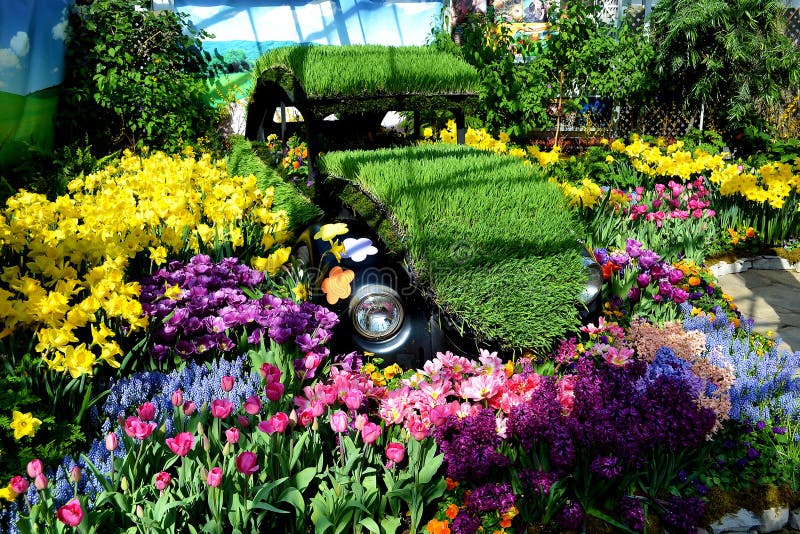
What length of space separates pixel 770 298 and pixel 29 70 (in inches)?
301

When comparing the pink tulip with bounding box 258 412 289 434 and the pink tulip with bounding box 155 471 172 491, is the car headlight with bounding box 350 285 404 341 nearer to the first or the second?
the pink tulip with bounding box 258 412 289 434

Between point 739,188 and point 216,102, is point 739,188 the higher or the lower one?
the lower one

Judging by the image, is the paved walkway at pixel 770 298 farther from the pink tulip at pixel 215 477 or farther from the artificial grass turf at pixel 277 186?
the pink tulip at pixel 215 477

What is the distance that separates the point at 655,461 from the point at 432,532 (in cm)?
88

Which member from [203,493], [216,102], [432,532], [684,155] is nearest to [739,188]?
[684,155]

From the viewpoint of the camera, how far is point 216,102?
10023mm

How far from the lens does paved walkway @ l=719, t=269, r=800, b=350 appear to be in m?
4.36

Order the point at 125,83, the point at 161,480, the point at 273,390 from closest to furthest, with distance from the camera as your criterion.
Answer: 1. the point at 161,480
2. the point at 273,390
3. the point at 125,83

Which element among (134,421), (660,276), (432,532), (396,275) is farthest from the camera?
(660,276)

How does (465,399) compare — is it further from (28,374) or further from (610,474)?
(28,374)

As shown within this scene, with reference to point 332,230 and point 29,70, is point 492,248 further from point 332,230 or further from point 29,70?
point 29,70

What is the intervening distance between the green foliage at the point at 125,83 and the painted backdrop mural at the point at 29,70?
262 mm

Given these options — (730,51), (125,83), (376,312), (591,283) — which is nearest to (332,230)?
(376,312)

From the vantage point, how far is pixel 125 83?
27.0ft
